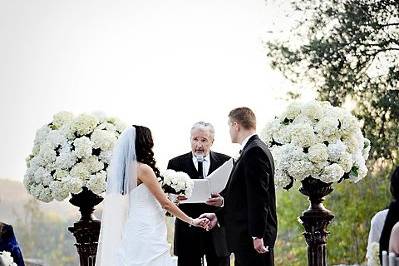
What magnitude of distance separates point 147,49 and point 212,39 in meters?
0.67

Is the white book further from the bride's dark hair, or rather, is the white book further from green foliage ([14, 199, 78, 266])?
green foliage ([14, 199, 78, 266])

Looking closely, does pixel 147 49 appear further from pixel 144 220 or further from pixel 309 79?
pixel 144 220

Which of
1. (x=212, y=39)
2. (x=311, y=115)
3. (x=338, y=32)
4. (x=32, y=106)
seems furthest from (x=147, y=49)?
(x=311, y=115)

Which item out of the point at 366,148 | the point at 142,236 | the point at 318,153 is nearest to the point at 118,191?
the point at 142,236

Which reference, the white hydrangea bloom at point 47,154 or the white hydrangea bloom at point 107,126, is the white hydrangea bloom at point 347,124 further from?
the white hydrangea bloom at point 47,154

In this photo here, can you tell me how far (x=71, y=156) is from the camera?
612 centimetres

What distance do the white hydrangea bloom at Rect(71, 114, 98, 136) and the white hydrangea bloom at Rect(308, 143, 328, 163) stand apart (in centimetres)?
147

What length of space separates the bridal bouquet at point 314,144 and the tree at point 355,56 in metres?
3.06

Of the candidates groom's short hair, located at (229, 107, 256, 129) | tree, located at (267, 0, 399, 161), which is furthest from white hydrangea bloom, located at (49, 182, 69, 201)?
tree, located at (267, 0, 399, 161)

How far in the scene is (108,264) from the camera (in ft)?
18.1

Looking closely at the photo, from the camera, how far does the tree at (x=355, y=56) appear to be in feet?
30.5

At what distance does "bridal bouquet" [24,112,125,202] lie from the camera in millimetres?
6086

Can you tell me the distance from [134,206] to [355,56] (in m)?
4.52

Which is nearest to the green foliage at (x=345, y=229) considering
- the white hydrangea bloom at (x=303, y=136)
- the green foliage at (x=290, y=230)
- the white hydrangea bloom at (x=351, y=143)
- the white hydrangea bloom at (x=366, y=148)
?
the green foliage at (x=290, y=230)
